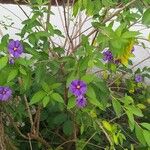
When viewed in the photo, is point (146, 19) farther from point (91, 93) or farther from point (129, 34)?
point (91, 93)

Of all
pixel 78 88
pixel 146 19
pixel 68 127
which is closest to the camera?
pixel 78 88

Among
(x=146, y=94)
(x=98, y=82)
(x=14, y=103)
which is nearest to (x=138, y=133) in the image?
(x=98, y=82)

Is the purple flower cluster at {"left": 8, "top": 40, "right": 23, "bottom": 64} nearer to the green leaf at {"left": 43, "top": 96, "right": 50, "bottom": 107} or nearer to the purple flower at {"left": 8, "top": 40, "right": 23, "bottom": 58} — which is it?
the purple flower at {"left": 8, "top": 40, "right": 23, "bottom": 58}

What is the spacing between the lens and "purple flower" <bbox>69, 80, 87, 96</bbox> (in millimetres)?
1645

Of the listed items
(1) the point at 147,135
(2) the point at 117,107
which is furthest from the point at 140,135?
(2) the point at 117,107

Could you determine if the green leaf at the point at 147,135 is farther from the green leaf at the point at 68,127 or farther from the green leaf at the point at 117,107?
the green leaf at the point at 68,127

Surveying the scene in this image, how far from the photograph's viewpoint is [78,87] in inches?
64.7

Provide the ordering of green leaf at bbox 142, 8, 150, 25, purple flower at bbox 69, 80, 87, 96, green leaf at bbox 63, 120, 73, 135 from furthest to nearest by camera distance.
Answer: green leaf at bbox 63, 120, 73, 135, green leaf at bbox 142, 8, 150, 25, purple flower at bbox 69, 80, 87, 96

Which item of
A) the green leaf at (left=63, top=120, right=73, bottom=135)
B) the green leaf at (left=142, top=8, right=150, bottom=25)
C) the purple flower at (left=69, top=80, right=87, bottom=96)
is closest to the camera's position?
the purple flower at (left=69, top=80, right=87, bottom=96)

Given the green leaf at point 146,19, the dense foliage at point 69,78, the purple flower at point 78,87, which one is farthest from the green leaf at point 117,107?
the green leaf at point 146,19

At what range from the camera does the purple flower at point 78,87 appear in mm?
1645

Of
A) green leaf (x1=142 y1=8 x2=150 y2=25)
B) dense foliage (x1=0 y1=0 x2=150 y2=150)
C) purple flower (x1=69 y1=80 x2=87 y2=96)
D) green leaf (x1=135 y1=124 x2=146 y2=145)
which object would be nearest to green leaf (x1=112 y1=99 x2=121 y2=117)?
dense foliage (x1=0 y1=0 x2=150 y2=150)

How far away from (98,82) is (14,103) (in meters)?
0.75

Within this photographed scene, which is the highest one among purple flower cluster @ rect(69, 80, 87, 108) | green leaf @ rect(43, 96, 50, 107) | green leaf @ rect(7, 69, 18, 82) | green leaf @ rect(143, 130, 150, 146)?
green leaf @ rect(7, 69, 18, 82)
